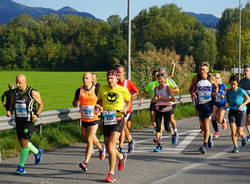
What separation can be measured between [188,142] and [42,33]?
352 ft

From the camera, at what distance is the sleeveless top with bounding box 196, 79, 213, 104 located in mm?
9609

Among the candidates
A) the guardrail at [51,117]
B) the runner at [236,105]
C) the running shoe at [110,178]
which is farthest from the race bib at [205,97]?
the guardrail at [51,117]

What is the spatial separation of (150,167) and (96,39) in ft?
351

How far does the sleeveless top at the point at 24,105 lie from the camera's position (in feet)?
26.1

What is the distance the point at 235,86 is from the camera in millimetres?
10055

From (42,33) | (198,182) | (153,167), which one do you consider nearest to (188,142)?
(153,167)

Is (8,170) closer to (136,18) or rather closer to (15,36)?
(136,18)

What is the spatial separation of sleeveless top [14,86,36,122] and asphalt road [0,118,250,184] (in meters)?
0.94

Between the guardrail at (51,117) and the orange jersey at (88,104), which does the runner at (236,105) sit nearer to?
A: the orange jersey at (88,104)

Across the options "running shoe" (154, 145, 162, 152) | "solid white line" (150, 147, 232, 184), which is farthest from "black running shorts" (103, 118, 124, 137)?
"running shoe" (154, 145, 162, 152)

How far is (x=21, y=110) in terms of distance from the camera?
313 inches

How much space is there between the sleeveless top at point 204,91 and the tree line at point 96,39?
266ft

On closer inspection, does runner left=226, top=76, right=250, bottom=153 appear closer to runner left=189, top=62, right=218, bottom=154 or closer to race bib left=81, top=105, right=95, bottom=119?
runner left=189, top=62, right=218, bottom=154

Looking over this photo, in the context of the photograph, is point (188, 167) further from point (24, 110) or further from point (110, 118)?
point (24, 110)
